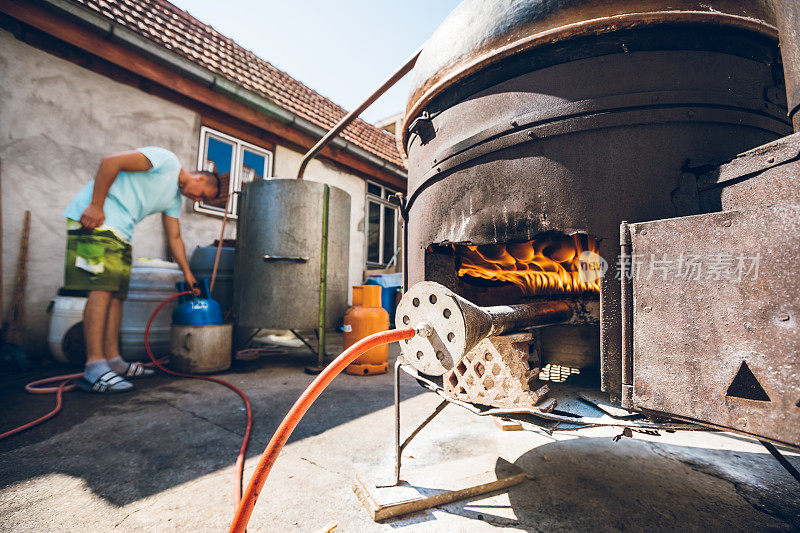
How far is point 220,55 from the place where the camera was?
546cm

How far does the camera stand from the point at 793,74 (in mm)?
894

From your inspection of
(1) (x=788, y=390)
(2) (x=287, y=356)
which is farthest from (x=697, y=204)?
(2) (x=287, y=356)

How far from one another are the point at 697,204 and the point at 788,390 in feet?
1.77

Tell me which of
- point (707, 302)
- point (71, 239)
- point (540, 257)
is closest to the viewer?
point (707, 302)

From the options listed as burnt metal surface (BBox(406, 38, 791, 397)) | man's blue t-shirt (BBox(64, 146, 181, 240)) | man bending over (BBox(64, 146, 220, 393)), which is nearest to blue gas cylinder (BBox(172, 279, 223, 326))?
man bending over (BBox(64, 146, 220, 393))

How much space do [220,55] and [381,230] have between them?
4395 mm

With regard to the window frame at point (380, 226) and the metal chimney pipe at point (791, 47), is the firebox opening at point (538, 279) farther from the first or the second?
the window frame at point (380, 226)

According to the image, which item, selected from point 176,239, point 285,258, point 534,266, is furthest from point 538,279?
point 176,239

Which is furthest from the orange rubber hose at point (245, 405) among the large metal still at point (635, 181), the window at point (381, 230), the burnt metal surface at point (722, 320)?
the window at point (381, 230)

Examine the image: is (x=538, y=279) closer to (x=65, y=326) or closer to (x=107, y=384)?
(x=107, y=384)

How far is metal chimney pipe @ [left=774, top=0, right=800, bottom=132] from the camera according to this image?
34.4 inches

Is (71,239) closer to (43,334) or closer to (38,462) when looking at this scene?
(43,334)

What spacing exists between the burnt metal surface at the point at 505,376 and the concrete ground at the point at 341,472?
44cm

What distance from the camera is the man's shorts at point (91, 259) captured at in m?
2.87
